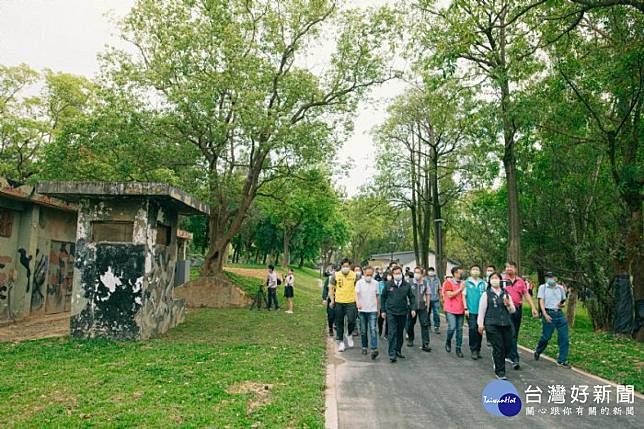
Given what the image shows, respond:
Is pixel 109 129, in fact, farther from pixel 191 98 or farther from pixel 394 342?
pixel 394 342

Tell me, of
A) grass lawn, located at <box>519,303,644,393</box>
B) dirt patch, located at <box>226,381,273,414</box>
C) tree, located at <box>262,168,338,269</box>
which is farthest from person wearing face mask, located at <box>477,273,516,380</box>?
tree, located at <box>262,168,338,269</box>

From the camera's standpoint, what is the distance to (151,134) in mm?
19234

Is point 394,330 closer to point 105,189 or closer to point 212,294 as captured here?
point 105,189

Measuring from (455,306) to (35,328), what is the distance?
11231 millimetres

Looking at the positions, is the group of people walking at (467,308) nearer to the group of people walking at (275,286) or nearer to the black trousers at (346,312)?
the black trousers at (346,312)

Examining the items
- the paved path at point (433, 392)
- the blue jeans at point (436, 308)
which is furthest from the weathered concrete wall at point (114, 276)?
the blue jeans at point (436, 308)

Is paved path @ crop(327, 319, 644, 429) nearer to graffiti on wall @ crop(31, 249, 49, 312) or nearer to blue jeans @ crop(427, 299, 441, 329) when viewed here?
blue jeans @ crop(427, 299, 441, 329)

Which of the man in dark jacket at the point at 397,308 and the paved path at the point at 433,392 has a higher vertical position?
the man in dark jacket at the point at 397,308

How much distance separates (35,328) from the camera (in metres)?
13.3

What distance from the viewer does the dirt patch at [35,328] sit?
11.9 m

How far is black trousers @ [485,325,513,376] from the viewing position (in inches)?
321

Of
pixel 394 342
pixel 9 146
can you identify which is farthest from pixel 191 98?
pixel 9 146

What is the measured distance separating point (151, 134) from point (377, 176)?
51.5ft

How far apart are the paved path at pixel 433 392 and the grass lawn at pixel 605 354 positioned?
511 mm
